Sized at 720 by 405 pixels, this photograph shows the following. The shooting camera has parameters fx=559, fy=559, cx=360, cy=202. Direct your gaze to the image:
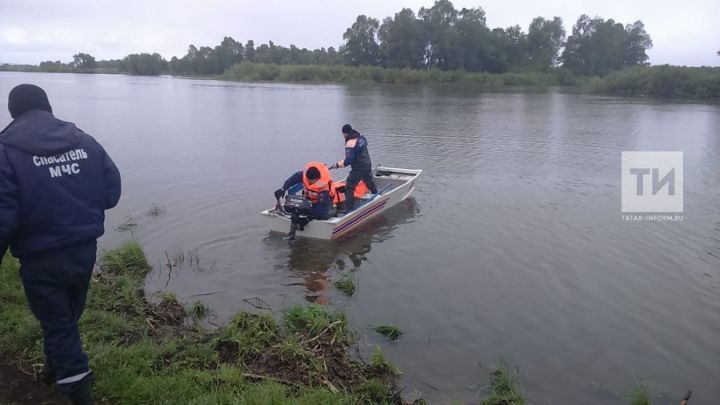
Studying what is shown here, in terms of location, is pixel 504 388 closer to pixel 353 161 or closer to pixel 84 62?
pixel 353 161

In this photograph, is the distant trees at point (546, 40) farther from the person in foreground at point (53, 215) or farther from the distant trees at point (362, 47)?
the person in foreground at point (53, 215)

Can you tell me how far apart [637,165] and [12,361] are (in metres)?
17.2

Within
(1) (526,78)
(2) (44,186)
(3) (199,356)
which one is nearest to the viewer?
(2) (44,186)

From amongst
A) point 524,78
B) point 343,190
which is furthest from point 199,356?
point 524,78

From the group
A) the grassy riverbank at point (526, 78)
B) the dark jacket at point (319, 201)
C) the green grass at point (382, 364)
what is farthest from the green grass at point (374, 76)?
the green grass at point (382, 364)

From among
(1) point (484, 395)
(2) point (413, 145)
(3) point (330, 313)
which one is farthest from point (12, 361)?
(2) point (413, 145)

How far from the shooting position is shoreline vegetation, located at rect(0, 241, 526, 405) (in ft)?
13.7

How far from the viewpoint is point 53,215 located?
3.50 metres

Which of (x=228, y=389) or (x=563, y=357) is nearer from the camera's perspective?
(x=228, y=389)

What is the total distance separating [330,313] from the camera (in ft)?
21.3

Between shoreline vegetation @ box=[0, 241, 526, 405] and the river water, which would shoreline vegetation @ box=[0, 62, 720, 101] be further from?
shoreline vegetation @ box=[0, 241, 526, 405]

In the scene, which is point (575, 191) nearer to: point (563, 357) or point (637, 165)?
point (637, 165)

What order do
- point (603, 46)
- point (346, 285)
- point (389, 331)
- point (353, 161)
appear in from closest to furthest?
point (389, 331)
point (346, 285)
point (353, 161)
point (603, 46)

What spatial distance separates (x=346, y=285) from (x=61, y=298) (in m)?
4.59
